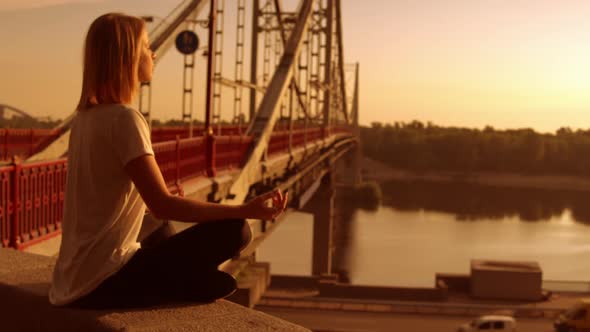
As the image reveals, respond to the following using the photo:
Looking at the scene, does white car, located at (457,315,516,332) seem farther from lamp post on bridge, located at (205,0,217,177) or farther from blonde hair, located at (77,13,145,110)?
blonde hair, located at (77,13,145,110)

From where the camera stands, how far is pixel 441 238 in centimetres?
4447

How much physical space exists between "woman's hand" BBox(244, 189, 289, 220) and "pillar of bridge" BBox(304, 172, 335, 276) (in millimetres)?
30484

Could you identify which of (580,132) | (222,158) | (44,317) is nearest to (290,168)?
(222,158)

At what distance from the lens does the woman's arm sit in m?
1.74

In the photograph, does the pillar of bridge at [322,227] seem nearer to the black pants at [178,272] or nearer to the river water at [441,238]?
the river water at [441,238]

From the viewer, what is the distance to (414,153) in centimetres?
9719

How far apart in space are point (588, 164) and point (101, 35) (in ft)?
302

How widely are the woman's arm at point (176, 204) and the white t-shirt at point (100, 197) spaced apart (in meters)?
0.03

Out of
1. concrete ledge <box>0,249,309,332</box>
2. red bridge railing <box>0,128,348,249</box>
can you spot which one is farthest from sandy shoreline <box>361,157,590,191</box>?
concrete ledge <box>0,249,309,332</box>

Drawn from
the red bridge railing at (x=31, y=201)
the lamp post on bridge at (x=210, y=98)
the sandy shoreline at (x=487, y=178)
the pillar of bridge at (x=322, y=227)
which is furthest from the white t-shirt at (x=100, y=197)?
the sandy shoreline at (x=487, y=178)

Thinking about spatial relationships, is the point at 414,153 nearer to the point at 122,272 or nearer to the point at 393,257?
the point at 393,257

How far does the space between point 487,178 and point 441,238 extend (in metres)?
49.9

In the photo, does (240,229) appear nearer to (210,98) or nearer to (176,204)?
(176,204)

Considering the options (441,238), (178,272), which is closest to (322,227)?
(441,238)
